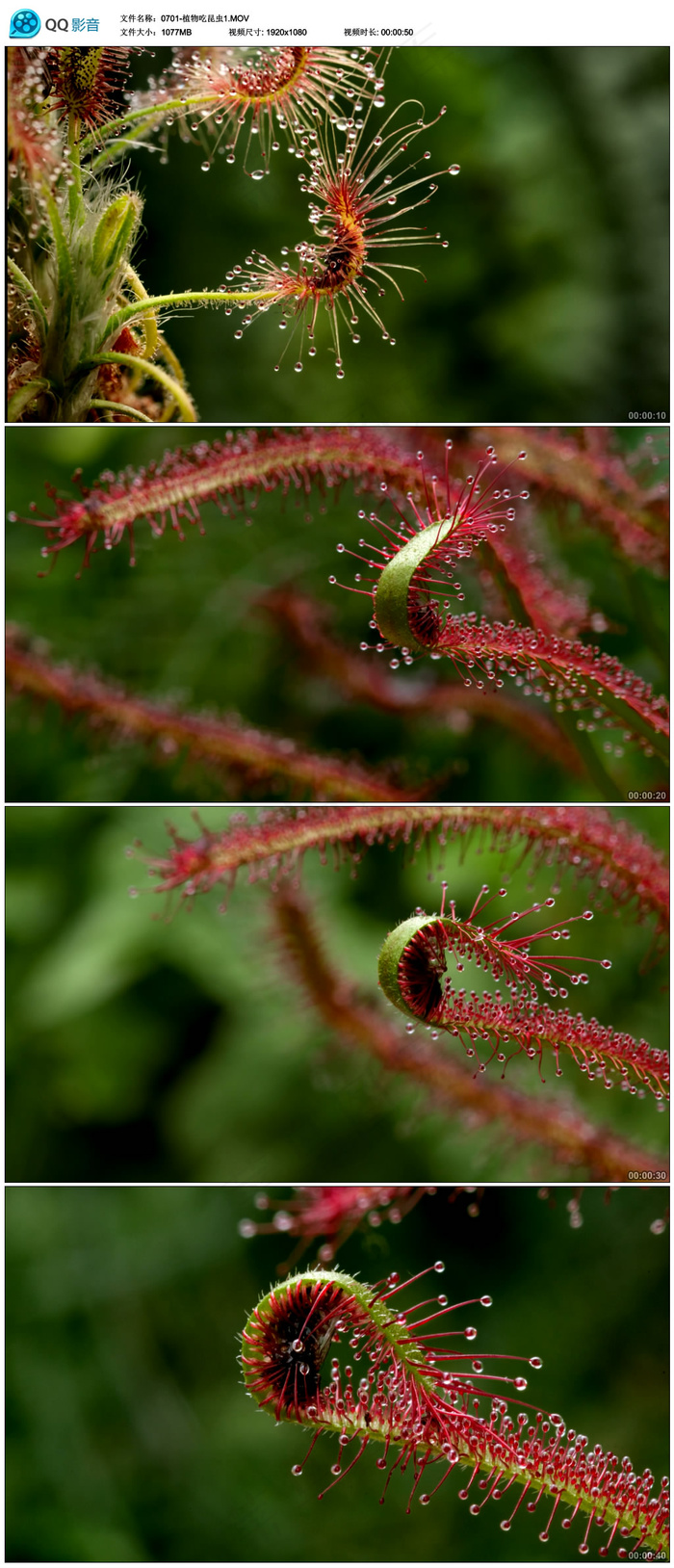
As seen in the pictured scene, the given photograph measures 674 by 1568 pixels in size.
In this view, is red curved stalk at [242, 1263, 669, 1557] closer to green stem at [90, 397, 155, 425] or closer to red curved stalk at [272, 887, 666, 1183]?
red curved stalk at [272, 887, 666, 1183]

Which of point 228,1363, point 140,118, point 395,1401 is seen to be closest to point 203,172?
point 140,118

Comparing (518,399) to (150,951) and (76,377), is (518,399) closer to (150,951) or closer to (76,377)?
(76,377)

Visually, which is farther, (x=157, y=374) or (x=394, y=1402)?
(x=157, y=374)
